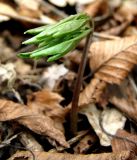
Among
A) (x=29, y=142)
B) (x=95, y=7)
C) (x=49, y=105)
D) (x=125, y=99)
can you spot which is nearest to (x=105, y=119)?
(x=125, y=99)

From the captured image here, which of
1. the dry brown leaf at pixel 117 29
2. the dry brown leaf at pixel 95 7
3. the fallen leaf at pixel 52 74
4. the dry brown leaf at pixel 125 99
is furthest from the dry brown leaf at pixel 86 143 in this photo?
the dry brown leaf at pixel 95 7

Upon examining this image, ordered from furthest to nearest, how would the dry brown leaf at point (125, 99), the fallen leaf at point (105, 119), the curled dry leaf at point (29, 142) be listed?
the dry brown leaf at point (125, 99) < the fallen leaf at point (105, 119) < the curled dry leaf at point (29, 142)

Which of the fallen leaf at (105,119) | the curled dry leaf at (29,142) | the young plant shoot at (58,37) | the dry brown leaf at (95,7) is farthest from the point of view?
the dry brown leaf at (95,7)

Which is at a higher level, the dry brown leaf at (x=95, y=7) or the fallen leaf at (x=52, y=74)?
the dry brown leaf at (x=95, y=7)

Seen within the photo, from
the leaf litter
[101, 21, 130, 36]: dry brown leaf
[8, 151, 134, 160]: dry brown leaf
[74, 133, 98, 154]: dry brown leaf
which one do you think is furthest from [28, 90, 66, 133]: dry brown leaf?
[101, 21, 130, 36]: dry brown leaf

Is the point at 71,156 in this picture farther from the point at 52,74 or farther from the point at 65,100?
the point at 52,74

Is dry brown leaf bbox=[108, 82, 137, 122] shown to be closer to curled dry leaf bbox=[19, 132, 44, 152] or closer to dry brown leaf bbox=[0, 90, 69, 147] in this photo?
dry brown leaf bbox=[0, 90, 69, 147]

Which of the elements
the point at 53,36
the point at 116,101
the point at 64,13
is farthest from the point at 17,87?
the point at 64,13

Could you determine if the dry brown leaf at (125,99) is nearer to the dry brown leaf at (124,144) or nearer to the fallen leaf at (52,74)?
the dry brown leaf at (124,144)
